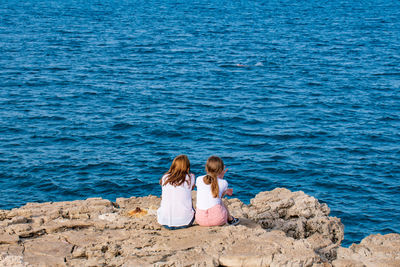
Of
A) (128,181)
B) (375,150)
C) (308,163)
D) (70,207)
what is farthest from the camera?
(375,150)

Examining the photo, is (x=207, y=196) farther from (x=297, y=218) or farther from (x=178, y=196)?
(x=297, y=218)

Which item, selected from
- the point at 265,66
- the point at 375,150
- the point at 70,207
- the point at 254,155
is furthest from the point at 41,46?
the point at 70,207

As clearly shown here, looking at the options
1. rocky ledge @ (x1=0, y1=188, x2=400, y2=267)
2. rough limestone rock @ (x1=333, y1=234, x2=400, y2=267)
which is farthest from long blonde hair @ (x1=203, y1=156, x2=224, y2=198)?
rough limestone rock @ (x1=333, y1=234, x2=400, y2=267)

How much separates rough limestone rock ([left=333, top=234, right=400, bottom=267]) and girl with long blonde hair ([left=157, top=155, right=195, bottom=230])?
342cm

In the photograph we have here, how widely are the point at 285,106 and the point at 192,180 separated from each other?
26.5 meters

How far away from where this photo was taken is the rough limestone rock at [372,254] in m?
12.2

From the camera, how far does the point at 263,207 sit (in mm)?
16078

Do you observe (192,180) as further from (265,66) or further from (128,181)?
(265,66)

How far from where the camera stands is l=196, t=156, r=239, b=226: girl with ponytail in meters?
12.5

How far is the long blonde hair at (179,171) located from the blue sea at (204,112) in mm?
12177

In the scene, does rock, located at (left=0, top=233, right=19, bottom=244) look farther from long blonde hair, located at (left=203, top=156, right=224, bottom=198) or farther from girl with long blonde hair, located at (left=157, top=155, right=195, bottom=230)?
long blonde hair, located at (left=203, top=156, right=224, bottom=198)

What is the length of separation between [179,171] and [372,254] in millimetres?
4809

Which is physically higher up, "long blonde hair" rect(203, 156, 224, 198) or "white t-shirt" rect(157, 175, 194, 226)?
"long blonde hair" rect(203, 156, 224, 198)

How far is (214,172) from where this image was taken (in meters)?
12.6
